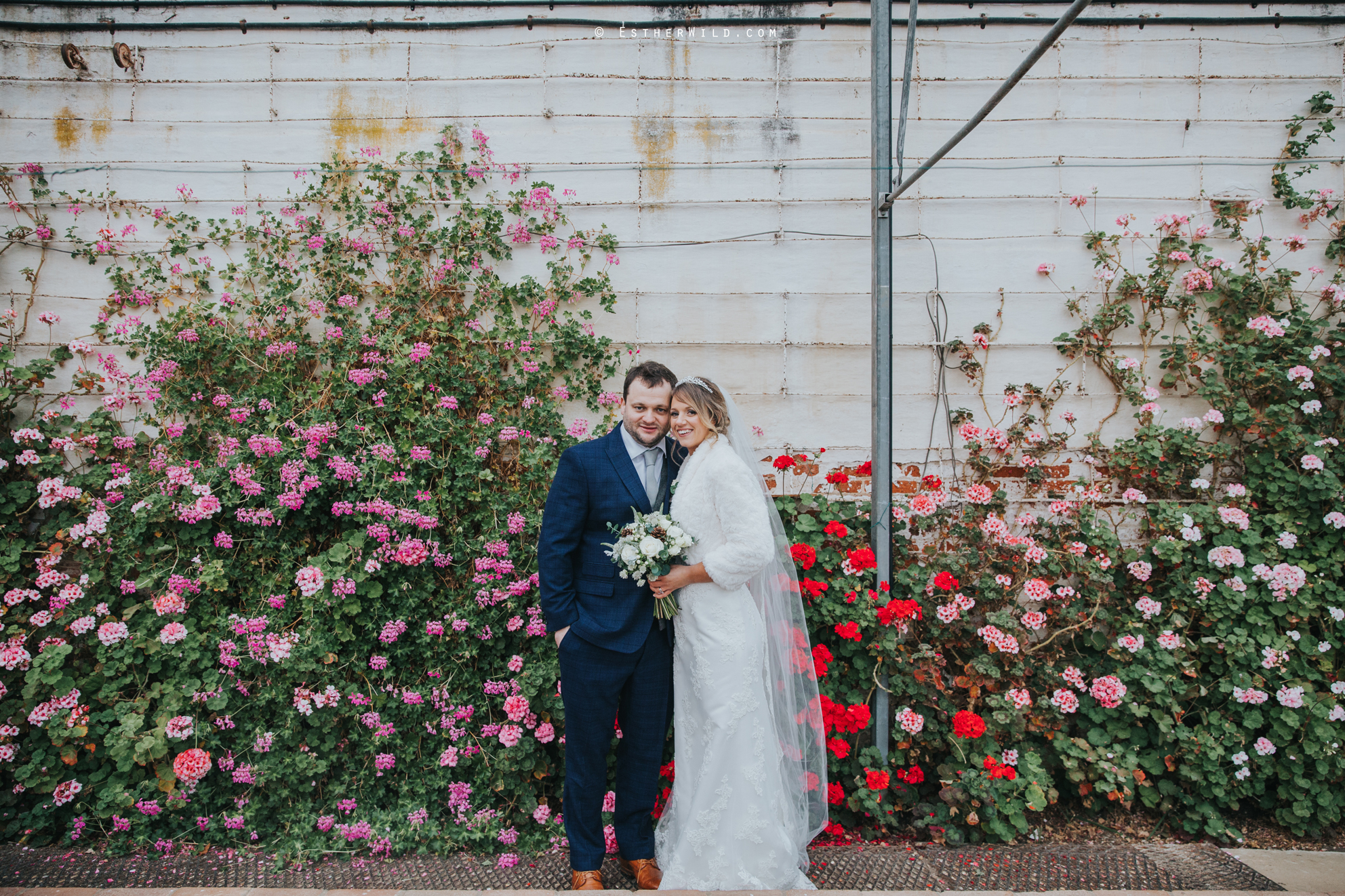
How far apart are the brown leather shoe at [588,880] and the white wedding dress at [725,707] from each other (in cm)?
24

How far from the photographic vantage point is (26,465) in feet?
9.92

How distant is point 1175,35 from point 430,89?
3.82 m

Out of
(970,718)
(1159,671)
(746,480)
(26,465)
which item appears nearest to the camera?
(746,480)

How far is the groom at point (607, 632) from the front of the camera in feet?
7.19

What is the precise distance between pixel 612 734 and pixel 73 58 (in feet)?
14.0

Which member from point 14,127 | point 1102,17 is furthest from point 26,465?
point 1102,17

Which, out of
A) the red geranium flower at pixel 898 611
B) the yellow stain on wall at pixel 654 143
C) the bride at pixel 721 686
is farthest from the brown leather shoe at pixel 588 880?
the yellow stain on wall at pixel 654 143

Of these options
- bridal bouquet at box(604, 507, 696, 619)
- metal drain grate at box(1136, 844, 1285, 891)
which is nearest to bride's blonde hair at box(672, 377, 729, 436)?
bridal bouquet at box(604, 507, 696, 619)

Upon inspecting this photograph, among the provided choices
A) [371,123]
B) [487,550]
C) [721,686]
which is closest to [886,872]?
[721,686]

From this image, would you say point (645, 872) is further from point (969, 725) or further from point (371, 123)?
point (371, 123)

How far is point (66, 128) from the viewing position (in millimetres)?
3277

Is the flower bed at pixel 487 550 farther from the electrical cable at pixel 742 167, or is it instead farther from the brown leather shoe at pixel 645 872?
the brown leather shoe at pixel 645 872

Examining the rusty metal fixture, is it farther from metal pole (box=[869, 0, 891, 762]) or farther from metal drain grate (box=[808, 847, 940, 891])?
metal drain grate (box=[808, 847, 940, 891])

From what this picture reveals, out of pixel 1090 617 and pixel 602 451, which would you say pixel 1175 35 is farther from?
pixel 602 451
